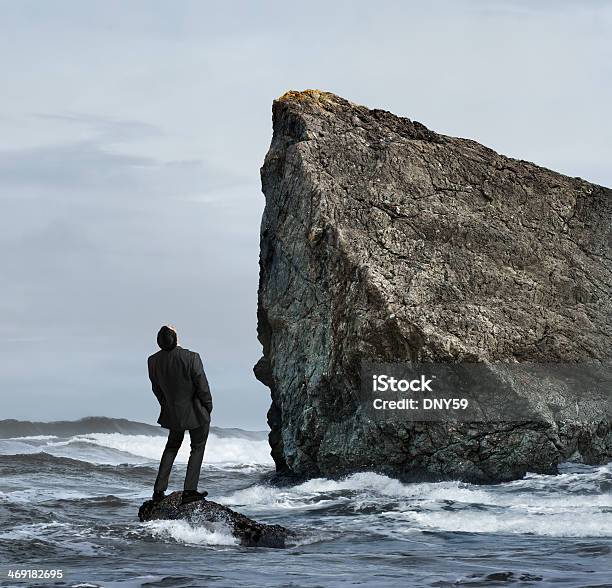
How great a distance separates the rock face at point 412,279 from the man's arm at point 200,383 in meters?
6.09

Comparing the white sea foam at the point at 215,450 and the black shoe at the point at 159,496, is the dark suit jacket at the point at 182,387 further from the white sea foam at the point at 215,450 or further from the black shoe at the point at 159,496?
the white sea foam at the point at 215,450

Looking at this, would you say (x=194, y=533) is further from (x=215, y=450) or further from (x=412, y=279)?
(x=215, y=450)

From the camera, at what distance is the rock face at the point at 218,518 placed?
11766 mm

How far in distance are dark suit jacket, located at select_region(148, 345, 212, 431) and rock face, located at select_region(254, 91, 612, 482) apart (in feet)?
20.2

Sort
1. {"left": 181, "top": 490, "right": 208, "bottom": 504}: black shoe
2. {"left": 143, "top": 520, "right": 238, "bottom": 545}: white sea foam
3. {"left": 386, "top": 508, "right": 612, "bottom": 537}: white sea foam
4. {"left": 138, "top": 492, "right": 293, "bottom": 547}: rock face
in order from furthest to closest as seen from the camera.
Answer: {"left": 181, "top": 490, "right": 208, "bottom": 504}: black shoe → {"left": 386, "top": 508, "right": 612, "bottom": 537}: white sea foam → {"left": 143, "top": 520, "right": 238, "bottom": 545}: white sea foam → {"left": 138, "top": 492, "right": 293, "bottom": 547}: rock face

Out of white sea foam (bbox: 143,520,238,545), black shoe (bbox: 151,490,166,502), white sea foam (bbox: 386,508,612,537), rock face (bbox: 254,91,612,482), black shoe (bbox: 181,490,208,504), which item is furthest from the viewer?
rock face (bbox: 254,91,612,482)

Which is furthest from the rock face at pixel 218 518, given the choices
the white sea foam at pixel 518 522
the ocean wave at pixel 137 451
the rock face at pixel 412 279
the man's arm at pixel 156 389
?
the ocean wave at pixel 137 451

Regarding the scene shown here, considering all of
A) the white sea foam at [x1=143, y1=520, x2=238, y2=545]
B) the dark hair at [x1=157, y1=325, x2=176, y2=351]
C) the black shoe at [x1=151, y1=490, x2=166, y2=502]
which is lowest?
the white sea foam at [x1=143, y1=520, x2=238, y2=545]

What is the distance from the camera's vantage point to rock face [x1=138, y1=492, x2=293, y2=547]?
11766 mm

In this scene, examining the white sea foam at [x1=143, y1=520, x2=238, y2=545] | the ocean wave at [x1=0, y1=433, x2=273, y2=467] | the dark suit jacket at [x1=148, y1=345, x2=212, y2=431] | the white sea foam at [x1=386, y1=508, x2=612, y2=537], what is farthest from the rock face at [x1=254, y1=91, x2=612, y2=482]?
the ocean wave at [x1=0, y1=433, x2=273, y2=467]

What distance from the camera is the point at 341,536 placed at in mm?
12281

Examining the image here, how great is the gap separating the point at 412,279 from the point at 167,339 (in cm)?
742

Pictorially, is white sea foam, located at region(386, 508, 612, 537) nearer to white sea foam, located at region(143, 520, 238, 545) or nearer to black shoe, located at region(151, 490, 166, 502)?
white sea foam, located at region(143, 520, 238, 545)

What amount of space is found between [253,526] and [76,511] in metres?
4.72
